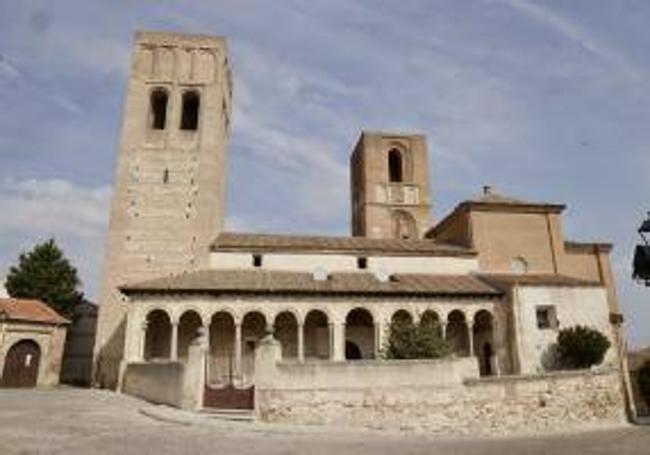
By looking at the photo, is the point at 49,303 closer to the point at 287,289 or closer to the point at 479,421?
the point at 287,289

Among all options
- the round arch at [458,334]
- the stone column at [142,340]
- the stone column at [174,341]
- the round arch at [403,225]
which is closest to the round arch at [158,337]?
the stone column at [142,340]

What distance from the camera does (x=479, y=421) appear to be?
17719 millimetres

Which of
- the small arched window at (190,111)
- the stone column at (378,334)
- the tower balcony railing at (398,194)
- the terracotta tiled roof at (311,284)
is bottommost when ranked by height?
the stone column at (378,334)

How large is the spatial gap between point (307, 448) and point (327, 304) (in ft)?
50.7

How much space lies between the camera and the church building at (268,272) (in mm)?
26609

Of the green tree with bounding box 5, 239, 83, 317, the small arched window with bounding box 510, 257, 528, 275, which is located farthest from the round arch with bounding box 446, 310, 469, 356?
the green tree with bounding box 5, 239, 83, 317

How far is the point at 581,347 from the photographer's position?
24734 mm

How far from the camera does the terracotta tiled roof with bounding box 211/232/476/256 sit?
30.2 metres

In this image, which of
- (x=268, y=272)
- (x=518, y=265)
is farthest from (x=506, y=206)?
(x=268, y=272)

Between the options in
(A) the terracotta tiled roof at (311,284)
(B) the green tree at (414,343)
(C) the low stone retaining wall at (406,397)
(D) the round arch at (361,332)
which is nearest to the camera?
(C) the low stone retaining wall at (406,397)

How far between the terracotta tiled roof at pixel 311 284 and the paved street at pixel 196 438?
884 cm

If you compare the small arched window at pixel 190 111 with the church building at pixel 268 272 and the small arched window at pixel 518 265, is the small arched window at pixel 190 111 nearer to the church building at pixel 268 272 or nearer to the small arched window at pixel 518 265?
the church building at pixel 268 272

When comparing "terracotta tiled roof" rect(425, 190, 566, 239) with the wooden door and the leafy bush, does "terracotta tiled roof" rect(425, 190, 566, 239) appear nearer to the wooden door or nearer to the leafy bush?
the leafy bush

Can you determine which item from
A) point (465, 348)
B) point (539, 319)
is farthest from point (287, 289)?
point (539, 319)
